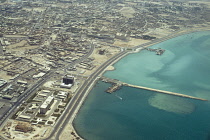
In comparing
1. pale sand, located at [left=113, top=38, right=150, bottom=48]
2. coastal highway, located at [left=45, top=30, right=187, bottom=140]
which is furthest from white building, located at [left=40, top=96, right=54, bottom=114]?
pale sand, located at [left=113, top=38, right=150, bottom=48]

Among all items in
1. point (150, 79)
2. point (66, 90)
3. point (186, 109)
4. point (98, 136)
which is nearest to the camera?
point (98, 136)

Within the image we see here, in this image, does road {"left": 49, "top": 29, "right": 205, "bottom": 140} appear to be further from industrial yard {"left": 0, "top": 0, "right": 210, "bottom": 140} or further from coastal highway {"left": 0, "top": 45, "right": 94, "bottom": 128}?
coastal highway {"left": 0, "top": 45, "right": 94, "bottom": 128}

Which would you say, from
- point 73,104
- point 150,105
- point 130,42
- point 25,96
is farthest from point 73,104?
point 130,42

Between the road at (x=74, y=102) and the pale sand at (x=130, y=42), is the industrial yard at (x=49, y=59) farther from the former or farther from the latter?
the road at (x=74, y=102)

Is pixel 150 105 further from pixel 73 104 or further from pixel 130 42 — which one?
pixel 130 42

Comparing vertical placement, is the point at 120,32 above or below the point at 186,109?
above

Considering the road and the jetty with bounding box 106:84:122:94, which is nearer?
the road

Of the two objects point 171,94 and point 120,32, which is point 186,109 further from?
point 120,32

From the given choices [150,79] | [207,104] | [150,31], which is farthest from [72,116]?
[150,31]
